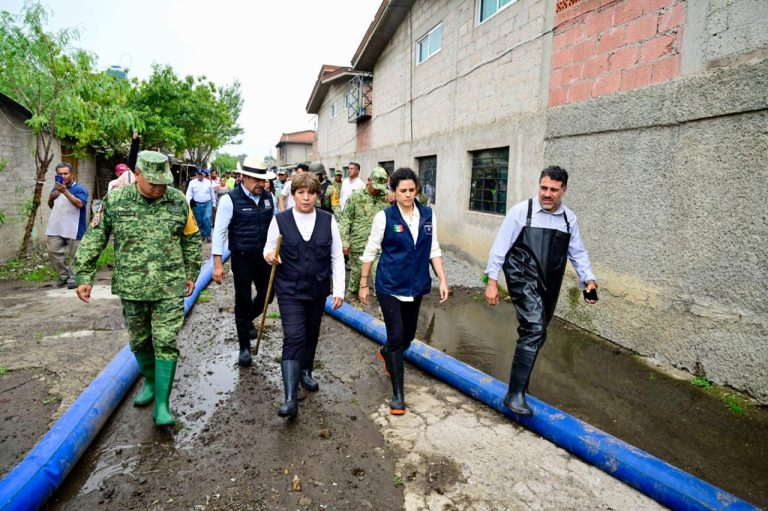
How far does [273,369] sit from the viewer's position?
4371 mm

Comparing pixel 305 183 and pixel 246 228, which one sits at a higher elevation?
pixel 305 183

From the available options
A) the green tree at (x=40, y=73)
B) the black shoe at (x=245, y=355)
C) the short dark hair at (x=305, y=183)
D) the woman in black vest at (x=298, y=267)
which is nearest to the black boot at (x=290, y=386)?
the woman in black vest at (x=298, y=267)

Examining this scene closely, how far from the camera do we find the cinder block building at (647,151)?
3.78 metres

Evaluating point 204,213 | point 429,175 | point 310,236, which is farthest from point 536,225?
point 204,213

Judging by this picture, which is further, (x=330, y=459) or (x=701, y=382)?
(x=701, y=382)

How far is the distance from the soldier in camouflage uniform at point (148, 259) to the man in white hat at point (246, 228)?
0.74 meters

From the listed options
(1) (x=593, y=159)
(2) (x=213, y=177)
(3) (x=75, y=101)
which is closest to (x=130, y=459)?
(1) (x=593, y=159)

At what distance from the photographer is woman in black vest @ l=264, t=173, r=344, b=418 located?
3438 millimetres

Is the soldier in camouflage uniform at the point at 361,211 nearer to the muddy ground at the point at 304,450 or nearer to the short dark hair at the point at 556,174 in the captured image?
the muddy ground at the point at 304,450

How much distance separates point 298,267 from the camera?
136 inches

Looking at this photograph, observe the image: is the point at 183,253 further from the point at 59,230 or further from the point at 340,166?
the point at 340,166

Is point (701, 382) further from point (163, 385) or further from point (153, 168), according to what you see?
point (153, 168)

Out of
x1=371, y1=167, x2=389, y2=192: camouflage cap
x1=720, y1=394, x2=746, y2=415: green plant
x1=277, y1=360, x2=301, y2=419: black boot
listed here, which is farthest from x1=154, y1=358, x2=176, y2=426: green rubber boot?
x1=720, y1=394, x2=746, y2=415: green plant

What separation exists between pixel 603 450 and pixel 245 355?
3096 mm
